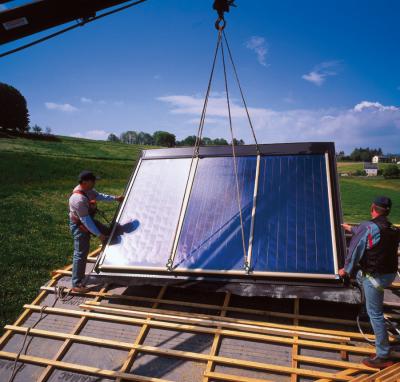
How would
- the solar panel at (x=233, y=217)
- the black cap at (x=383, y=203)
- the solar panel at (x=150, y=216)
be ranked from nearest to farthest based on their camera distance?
the black cap at (x=383, y=203)
the solar panel at (x=233, y=217)
the solar panel at (x=150, y=216)

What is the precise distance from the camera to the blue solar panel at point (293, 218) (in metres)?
4.59

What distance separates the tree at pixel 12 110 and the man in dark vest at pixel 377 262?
78.2 meters

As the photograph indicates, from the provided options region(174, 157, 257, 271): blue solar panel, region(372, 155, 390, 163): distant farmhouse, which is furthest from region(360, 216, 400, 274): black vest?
region(372, 155, 390, 163): distant farmhouse

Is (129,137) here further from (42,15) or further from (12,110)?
(42,15)

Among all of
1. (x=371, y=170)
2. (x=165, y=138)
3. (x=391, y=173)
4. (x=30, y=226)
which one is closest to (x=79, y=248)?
(x=30, y=226)

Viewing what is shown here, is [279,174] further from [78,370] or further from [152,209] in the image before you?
[78,370]

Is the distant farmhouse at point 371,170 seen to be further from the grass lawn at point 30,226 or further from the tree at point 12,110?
the tree at point 12,110

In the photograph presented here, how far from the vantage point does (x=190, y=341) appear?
15.5ft

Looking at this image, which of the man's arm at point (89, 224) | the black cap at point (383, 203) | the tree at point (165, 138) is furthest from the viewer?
the tree at point (165, 138)

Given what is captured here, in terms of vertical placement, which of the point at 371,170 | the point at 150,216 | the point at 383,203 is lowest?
the point at 150,216

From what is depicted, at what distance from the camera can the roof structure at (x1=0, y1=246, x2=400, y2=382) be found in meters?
4.13

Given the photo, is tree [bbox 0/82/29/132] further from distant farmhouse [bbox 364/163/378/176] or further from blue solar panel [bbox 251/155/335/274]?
distant farmhouse [bbox 364/163/378/176]

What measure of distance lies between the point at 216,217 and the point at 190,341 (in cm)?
218

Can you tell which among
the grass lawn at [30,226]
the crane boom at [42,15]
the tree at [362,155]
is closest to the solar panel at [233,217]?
the crane boom at [42,15]
